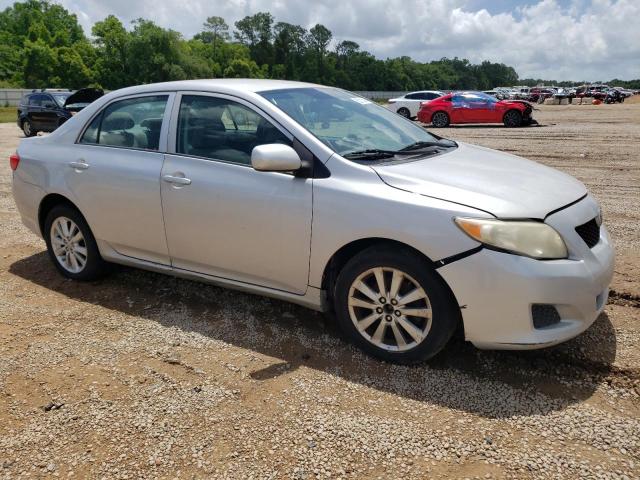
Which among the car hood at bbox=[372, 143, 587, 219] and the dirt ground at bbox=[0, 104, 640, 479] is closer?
the dirt ground at bbox=[0, 104, 640, 479]

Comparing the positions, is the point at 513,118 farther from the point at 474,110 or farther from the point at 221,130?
the point at 221,130

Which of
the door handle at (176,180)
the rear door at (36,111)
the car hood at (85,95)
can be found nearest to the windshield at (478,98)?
the car hood at (85,95)

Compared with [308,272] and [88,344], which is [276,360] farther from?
[88,344]

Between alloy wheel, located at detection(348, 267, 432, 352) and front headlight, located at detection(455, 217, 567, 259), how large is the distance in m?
0.46

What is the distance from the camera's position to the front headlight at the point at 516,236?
289 cm

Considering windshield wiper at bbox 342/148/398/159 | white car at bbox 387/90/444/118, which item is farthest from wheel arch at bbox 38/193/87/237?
white car at bbox 387/90/444/118

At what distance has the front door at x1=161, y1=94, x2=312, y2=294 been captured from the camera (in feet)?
11.5

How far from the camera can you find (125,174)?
4.20 m

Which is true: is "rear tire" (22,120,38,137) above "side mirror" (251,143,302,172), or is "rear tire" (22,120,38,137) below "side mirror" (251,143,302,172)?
below

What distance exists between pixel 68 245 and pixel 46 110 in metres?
14.9

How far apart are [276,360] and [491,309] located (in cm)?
138

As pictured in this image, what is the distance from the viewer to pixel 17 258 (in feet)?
18.6

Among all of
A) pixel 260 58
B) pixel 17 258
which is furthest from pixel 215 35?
pixel 17 258

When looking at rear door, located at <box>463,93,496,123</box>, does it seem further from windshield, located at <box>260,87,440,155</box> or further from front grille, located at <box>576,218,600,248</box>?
front grille, located at <box>576,218,600,248</box>
